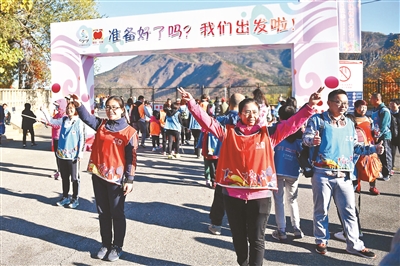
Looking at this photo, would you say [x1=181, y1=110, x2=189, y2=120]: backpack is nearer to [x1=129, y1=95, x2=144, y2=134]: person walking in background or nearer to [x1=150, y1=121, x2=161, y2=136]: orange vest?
[x1=150, y1=121, x2=161, y2=136]: orange vest

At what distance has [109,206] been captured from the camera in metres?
4.25

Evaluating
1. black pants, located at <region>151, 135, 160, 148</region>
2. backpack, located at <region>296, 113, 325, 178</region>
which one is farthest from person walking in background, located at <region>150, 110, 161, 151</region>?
backpack, located at <region>296, 113, 325, 178</region>

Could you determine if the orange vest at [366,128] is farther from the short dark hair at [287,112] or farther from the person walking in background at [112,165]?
Result: the person walking in background at [112,165]

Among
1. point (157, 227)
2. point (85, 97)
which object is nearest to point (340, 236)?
point (157, 227)

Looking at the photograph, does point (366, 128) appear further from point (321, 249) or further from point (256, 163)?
point (256, 163)

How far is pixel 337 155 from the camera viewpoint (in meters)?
4.02

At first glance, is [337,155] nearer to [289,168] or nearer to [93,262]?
[289,168]

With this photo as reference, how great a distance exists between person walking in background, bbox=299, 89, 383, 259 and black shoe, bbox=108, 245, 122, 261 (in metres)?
2.31

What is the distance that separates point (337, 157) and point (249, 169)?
1.30 meters

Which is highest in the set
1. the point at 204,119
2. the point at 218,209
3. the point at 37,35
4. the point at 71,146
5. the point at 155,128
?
the point at 37,35

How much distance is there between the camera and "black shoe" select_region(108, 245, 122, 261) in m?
4.16

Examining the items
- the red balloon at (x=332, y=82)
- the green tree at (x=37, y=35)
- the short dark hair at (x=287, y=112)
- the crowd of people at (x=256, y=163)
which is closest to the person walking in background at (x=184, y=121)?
the red balloon at (x=332, y=82)

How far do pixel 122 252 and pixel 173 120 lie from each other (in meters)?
6.77

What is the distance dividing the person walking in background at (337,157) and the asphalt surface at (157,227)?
0.47m
